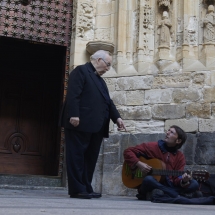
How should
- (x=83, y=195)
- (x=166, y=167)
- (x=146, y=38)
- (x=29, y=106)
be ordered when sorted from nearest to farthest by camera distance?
(x=83, y=195) → (x=166, y=167) → (x=146, y=38) → (x=29, y=106)

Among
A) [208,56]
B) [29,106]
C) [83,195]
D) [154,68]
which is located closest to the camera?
[83,195]

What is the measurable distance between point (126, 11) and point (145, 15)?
28 cm

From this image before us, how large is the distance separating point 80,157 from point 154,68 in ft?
7.20

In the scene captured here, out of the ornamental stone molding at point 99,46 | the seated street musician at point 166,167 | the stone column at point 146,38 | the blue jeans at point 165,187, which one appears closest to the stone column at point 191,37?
the stone column at point 146,38

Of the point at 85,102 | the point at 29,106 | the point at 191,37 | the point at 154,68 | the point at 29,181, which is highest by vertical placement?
the point at 191,37

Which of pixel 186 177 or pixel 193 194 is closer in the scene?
pixel 186 177

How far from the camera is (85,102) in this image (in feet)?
13.0

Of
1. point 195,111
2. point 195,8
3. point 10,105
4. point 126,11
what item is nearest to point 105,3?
point 126,11

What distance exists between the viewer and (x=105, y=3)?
614 cm

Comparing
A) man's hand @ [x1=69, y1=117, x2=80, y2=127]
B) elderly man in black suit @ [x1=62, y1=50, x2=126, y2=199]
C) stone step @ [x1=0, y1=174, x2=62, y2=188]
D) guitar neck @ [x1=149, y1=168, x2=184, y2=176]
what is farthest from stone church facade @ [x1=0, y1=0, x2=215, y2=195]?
man's hand @ [x1=69, y1=117, x2=80, y2=127]

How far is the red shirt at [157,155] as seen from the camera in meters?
4.11

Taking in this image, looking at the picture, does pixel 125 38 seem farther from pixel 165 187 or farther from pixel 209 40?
pixel 165 187

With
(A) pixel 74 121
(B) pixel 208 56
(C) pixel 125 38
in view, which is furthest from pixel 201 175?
(C) pixel 125 38

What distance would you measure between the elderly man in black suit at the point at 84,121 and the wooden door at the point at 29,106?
3.17 meters
